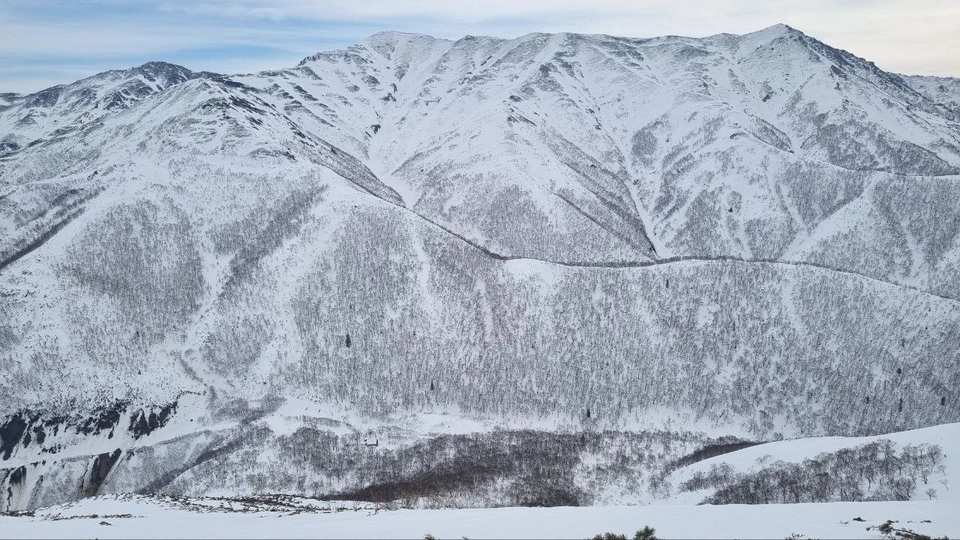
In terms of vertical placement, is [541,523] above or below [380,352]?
below

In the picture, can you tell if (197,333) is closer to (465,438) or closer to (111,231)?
(111,231)

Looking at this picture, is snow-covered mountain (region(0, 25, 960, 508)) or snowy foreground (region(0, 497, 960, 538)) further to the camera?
snow-covered mountain (region(0, 25, 960, 508))

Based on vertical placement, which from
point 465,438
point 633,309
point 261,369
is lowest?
point 465,438

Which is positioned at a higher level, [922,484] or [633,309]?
[633,309]

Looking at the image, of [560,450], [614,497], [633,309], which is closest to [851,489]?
[614,497]

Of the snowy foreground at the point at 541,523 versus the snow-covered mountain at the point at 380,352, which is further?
the snow-covered mountain at the point at 380,352

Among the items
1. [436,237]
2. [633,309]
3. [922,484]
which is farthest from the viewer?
[436,237]

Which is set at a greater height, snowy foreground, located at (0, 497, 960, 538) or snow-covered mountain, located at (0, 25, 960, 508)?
snow-covered mountain, located at (0, 25, 960, 508)

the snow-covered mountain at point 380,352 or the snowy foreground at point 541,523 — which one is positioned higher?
the snow-covered mountain at point 380,352
